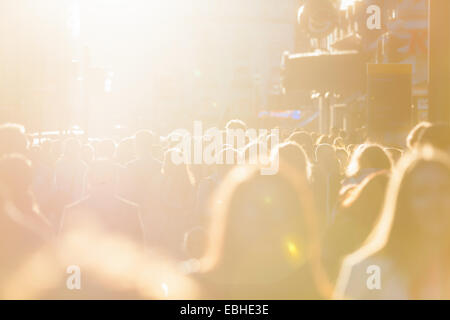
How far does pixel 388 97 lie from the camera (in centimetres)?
944

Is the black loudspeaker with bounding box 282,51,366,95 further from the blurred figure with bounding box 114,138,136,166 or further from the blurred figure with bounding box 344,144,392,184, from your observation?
the blurred figure with bounding box 344,144,392,184

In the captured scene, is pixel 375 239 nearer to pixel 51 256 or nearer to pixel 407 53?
pixel 51 256

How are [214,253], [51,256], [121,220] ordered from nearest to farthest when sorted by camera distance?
[214,253]
[51,256]
[121,220]

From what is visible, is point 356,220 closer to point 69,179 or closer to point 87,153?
point 69,179

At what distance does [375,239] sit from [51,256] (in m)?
1.51

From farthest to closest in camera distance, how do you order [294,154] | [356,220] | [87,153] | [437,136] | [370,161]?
[87,153] < [370,161] < [294,154] < [356,220] < [437,136]

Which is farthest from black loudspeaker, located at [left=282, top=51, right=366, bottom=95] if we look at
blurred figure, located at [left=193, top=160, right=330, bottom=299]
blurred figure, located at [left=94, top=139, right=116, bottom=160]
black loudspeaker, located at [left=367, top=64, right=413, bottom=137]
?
blurred figure, located at [left=193, top=160, right=330, bottom=299]

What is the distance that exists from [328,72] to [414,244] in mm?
14323

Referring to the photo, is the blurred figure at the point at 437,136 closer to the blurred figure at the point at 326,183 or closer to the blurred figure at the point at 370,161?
the blurred figure at the point at 370,161

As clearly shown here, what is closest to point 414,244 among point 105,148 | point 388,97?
point 105,148

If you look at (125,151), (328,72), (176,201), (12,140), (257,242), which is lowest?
(176,201)

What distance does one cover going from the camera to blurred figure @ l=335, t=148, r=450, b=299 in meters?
2.46
